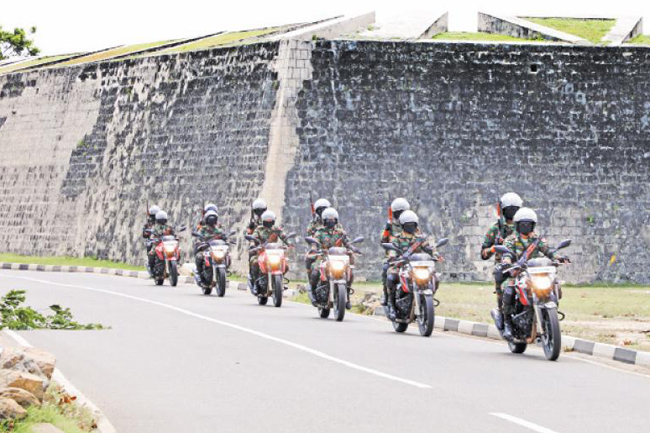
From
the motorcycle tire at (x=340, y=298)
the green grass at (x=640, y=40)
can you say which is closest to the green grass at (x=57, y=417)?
the motorcycle tire at (x=340, y=298)

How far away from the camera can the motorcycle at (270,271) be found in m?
22.2

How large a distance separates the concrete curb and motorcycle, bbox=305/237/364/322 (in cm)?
139

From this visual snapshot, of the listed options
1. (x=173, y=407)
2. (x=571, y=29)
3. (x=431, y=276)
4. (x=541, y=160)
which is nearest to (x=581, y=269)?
(x=541, y=160)

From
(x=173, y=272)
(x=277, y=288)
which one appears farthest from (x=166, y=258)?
(x=277, y=288)

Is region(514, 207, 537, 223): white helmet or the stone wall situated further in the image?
the stone wall

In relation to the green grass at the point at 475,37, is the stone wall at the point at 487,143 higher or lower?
lower

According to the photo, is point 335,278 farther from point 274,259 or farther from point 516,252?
point 516,252

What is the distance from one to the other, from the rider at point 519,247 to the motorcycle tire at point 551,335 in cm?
69

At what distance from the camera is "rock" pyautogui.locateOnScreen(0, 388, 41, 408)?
8031 mm

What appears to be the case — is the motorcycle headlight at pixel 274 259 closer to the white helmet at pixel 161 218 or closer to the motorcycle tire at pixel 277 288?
the motorcycle tire at pixel 277 288

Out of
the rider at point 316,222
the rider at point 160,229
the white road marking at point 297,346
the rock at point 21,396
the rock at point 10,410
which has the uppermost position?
the rider at point 160,229

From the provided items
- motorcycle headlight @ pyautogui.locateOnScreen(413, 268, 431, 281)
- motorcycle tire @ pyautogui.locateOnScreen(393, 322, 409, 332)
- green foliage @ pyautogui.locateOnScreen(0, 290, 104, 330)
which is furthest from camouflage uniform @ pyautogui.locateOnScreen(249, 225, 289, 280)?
Answer: motorcycle headlight @ pyautogui.locateOnScreen(413, 268, 431, 281)

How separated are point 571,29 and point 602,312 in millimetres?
20799

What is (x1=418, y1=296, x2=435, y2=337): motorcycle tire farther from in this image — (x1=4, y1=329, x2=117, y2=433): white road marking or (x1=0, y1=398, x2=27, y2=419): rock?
(x1=0, y1=398, x2=27, y2=419): rock
